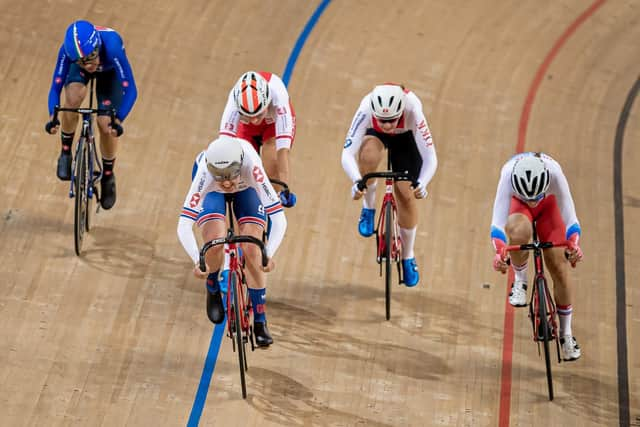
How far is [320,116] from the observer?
29.0ft

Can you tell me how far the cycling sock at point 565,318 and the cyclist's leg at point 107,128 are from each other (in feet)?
9.76

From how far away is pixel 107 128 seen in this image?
7109 mm

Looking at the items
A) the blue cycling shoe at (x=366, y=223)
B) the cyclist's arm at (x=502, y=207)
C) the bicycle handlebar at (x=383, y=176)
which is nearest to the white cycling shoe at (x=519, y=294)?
the cyclist's arm at (x=502, y=207)

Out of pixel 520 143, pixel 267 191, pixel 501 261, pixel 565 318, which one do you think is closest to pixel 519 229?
pixel 501 261

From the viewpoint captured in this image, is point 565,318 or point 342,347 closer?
point 565,318

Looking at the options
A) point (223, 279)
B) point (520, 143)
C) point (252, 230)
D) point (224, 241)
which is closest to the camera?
point (224, 241)

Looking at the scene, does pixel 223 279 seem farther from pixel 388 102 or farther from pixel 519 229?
pixel 519 229

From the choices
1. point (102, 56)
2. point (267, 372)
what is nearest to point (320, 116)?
point (102, 56)

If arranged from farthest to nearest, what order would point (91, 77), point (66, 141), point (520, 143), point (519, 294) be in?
point (520, 143) < point (66, 141) < point (91, 77) < point (519, 294)

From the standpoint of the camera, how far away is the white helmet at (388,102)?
6.41 metres

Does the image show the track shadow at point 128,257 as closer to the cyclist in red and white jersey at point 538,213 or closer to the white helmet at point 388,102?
the white helmet at point 388,102

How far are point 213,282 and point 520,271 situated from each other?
5.86 feet

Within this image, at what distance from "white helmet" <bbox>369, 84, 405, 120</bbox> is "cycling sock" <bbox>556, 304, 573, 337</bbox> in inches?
57.3

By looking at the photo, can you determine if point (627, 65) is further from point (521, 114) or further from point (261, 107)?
point (261, 107)
